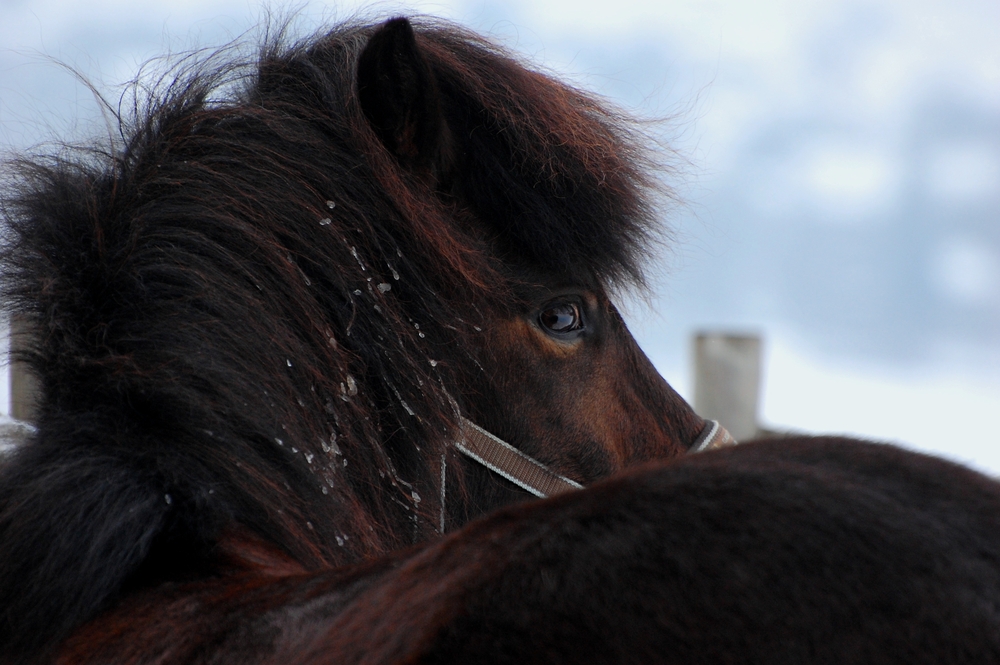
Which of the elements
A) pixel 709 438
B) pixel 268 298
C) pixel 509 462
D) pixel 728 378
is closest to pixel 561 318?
pixel 509 462

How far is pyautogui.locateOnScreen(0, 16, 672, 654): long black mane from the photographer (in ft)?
2.84

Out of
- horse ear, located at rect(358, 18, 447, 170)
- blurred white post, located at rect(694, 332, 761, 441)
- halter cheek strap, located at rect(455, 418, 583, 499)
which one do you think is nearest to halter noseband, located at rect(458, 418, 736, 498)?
halter cheek strap, located at rect(455, 418, 583, 499)

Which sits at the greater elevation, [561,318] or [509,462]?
[561,318]

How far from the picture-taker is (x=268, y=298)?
105 cm

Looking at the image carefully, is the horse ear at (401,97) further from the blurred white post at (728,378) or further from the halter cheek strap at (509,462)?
the blurred white post at (728,378)

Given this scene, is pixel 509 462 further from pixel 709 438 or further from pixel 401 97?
pixel 401 97

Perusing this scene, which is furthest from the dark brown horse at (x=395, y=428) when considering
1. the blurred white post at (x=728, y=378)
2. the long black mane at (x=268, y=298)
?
the blurred white post at (x=728, y=378)

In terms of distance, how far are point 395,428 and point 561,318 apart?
433mm

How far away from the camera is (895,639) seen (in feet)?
1.61

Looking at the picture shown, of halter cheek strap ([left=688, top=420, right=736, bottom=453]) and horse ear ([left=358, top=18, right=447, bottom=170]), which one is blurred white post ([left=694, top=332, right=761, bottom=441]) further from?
horse ear ([left=358, top=18, right=447, bottom=170])

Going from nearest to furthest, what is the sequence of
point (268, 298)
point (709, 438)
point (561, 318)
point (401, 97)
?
point (268, 298) → point (401, 97) → point (561, 318) → point (709, 438)

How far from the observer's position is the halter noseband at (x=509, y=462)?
1.32 meters

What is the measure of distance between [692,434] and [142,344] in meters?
1.07

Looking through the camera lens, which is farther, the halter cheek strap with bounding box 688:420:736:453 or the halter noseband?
the halter cheek strap with bounding box 688:420:736:453
